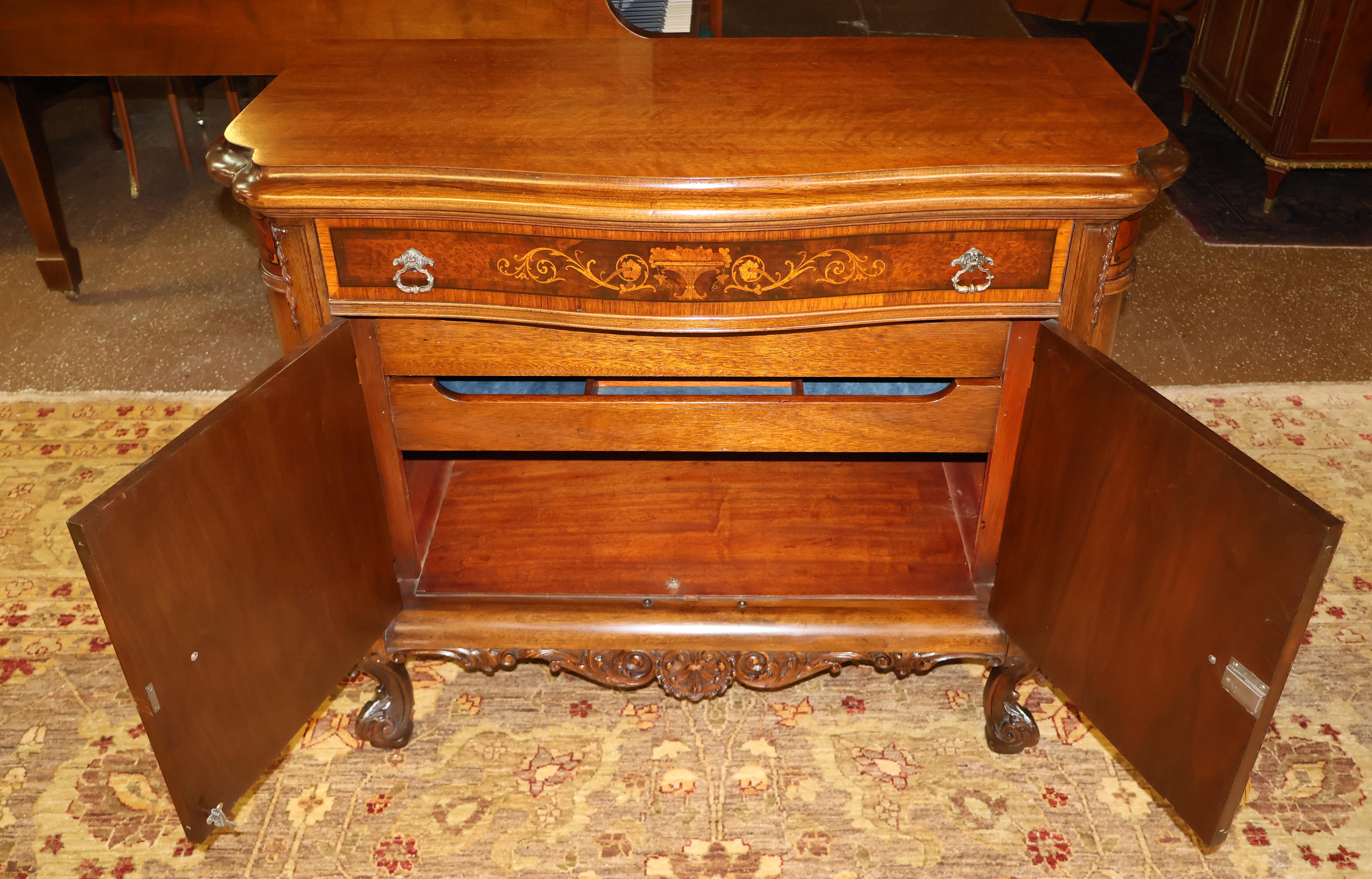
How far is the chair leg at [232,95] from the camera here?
3.00m

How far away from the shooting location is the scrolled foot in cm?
162

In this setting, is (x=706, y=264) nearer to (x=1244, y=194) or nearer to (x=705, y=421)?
(x=705, y=421)

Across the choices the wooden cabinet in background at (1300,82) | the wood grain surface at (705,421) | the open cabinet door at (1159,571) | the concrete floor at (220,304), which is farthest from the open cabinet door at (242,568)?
the wooden cabinet in background at (1300,82)

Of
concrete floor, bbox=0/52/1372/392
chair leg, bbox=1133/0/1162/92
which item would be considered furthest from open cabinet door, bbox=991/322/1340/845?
chair leg, bbox=1133/0/1162/92

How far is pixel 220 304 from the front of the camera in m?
2.82

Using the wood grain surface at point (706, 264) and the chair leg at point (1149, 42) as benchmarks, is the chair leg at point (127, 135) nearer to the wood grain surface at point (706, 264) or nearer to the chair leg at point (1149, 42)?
the wood grain surface at point (706, 264)

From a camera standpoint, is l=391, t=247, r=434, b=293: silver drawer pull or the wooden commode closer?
the wooden commode

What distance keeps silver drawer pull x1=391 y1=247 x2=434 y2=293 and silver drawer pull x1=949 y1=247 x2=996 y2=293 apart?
0.63 meters

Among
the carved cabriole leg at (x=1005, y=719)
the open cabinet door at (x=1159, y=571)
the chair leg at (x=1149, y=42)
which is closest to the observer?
the open cabinet door at (x=1159, y=571)

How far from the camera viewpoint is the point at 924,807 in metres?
1.58

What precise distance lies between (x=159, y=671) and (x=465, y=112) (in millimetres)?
774

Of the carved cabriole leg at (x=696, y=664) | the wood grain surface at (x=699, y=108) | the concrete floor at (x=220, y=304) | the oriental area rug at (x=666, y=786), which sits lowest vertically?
the oriental area rug at (x=666, y=786)

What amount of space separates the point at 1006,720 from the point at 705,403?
2.29ft

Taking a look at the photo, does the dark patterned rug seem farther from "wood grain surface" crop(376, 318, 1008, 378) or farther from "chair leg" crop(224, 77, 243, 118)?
"chair leg" crop(224, 77, 243, 118)
